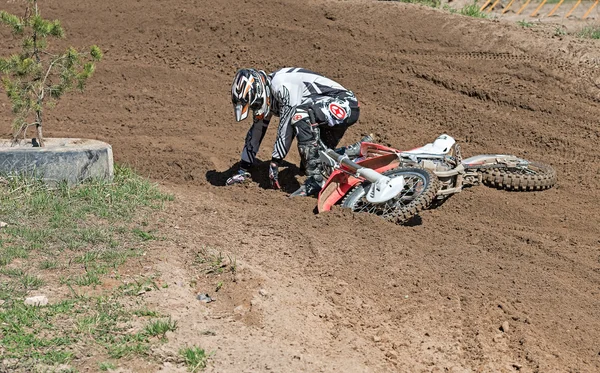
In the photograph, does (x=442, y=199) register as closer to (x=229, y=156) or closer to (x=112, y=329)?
(x=229, y=156)

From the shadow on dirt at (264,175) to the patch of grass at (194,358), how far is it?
155 inches

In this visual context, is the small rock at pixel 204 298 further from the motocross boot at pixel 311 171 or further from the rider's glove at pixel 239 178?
the rider's glove at pixel 239 178

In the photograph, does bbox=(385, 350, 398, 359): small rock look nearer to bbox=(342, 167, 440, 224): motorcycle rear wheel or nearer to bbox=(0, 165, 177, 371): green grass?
bbox=(0, 165, 177, 371): green grass

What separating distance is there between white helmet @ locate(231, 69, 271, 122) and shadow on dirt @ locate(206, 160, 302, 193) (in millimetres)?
1017

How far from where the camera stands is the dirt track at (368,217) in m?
5.70

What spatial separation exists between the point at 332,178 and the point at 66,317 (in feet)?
10.8

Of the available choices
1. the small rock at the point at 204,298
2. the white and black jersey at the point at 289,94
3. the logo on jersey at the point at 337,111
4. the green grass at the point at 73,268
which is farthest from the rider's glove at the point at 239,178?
the small rock at the point at 204,298

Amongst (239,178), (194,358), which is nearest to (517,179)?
(239,178)

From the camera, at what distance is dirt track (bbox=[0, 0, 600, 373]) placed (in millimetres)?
5703

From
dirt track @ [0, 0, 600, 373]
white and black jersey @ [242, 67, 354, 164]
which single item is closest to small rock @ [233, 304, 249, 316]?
dirt track @ [0, 0, 600, 373]

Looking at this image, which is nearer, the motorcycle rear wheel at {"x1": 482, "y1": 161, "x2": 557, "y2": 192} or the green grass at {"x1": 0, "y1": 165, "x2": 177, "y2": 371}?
the green grass at {"x1": 0, "y1": 165, "x2": 177, "y2": 371}

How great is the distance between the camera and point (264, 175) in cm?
938

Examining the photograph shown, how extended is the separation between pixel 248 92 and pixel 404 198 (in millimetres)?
1966

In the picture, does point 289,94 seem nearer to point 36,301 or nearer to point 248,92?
point 248,92
